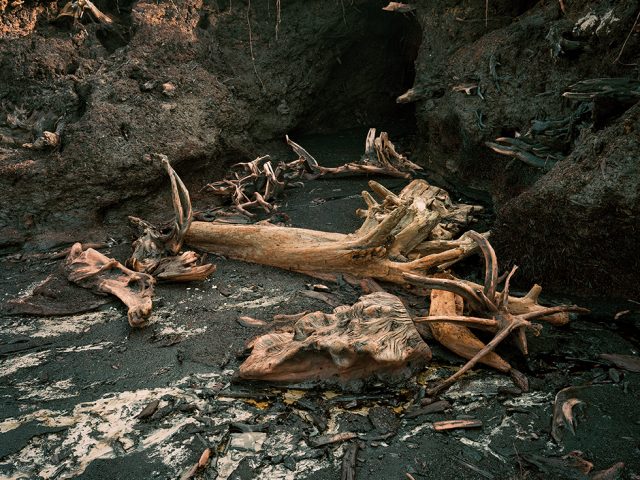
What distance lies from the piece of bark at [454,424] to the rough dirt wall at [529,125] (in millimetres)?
2009

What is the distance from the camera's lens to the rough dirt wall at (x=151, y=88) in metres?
6.86

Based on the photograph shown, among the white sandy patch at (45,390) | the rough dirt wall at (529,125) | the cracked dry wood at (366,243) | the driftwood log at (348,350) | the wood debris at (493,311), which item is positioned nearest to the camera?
the driftwood log at (348,350)

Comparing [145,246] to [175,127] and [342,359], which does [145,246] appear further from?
[342,359]

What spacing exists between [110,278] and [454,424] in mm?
3428

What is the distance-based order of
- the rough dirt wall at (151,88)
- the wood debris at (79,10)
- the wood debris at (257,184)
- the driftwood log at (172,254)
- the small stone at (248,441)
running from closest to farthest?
the small stone at (248,441), the driftwood log at (172,254), the rough dirt wall at (151,88), the wood debris at (257,184), the wood debris at (79,10)

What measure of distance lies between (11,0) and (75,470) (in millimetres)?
7100

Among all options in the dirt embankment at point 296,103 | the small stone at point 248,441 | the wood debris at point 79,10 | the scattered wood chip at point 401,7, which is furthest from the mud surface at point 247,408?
the scattered wood chip at point 401,7

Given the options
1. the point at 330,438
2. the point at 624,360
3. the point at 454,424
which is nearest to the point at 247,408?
the point at 330,438

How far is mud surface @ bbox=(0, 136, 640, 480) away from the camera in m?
3.15

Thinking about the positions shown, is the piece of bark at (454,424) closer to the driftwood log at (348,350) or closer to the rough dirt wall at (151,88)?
the driftwood log at (348,350)

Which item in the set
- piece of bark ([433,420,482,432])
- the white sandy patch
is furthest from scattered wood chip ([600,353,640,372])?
the white sandy patch

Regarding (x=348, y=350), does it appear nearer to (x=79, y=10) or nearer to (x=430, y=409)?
(x=430, y=409)

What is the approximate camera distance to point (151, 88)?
7.59 meters

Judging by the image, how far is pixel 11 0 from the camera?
25.5 feet
